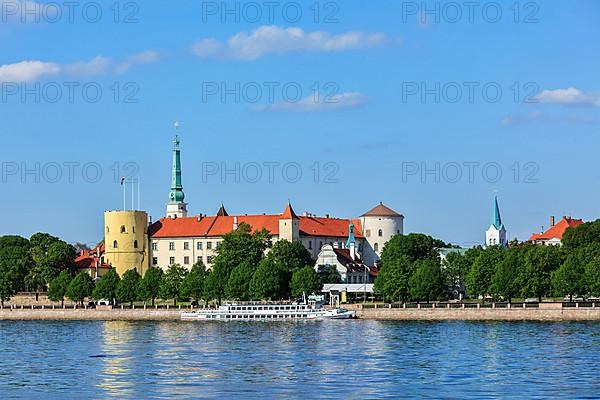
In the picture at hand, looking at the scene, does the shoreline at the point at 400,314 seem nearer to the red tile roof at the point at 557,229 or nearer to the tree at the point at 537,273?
the tree at the point at 537,273

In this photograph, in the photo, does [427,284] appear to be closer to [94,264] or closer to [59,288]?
[59,288]

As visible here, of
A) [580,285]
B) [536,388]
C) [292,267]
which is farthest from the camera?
[292,267]

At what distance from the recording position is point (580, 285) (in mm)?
96438

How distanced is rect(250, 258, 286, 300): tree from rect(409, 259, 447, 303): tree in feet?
41.3

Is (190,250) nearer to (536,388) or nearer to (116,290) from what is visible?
(116,290)

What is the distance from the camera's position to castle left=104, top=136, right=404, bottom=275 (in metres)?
135

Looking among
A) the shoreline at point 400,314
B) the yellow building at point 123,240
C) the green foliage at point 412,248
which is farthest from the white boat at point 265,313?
the yellow building at point 123,240

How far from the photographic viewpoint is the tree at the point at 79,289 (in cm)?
11838

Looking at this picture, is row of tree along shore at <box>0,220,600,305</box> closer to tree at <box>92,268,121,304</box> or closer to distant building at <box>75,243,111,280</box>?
tree at <box>92,268,121,304</box>

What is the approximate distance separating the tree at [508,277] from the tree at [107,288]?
35.7 metres

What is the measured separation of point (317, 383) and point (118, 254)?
8816cm

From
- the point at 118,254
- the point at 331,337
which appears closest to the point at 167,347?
the point at 331,337

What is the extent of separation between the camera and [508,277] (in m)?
99.7

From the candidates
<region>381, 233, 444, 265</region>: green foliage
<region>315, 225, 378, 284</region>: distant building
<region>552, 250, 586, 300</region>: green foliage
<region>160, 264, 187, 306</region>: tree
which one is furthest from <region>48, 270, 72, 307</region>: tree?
<region>552, 250, 586, 300</region>: green foliage
